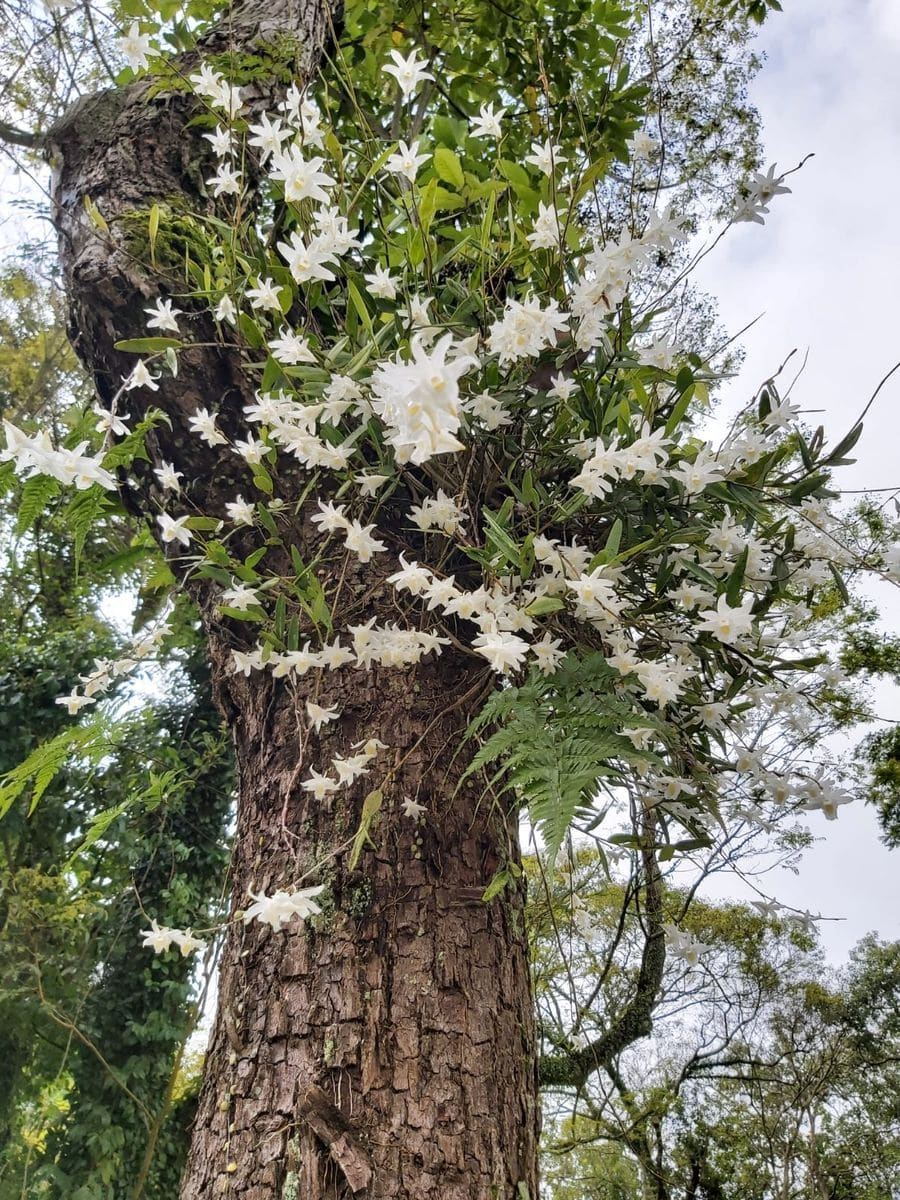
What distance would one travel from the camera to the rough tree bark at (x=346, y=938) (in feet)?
1.90

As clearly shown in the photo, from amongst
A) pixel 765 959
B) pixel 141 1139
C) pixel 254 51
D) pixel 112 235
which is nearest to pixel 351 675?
pixel 112 235

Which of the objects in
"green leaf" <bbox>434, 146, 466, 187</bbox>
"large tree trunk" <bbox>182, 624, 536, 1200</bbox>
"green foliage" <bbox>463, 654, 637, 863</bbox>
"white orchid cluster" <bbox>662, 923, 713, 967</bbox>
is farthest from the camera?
"white orchid cluster" <bbox>662, 923, 713, 967</bbox>

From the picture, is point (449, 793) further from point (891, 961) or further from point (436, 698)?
point (891, 961)

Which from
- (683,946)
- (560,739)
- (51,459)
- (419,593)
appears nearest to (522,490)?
(419,593)

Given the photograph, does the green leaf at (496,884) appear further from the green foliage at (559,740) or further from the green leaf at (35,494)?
the green leaf at (35,494)

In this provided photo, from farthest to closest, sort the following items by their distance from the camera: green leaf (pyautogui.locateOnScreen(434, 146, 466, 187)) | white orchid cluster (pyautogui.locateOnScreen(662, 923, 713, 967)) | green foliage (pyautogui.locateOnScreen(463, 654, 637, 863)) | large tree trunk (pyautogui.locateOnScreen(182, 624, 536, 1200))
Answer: white orchid cluster (pyautogui.locateOnScreen(662, 923, 713, 967))
green leaf (pyautogui.locateOnScreen(434, 146, 466, 187))
large tree trunk (pyautogui.locateOnScreen(182, 624, 536, 1200))
green foliage (pyautogui.locateOnScreen(463, 654, 637, 863))

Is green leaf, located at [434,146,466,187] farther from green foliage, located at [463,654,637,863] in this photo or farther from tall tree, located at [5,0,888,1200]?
green foliage, located at [463,654,637,863]

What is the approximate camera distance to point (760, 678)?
0.75m

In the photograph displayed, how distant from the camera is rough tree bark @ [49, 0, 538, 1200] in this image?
0.58 meters

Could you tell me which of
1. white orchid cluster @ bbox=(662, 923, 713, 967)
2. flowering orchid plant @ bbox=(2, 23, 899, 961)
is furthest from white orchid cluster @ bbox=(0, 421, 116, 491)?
white orchid cluster @ bbox=(662, 923, 713, 967)

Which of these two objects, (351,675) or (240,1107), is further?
(351,675)

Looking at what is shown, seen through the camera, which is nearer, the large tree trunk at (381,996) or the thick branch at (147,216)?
the large tree trunk at (381,996)

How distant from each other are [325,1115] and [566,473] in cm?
59

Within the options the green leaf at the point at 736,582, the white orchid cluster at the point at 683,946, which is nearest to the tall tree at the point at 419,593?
the green leaf at the point at 736,582
